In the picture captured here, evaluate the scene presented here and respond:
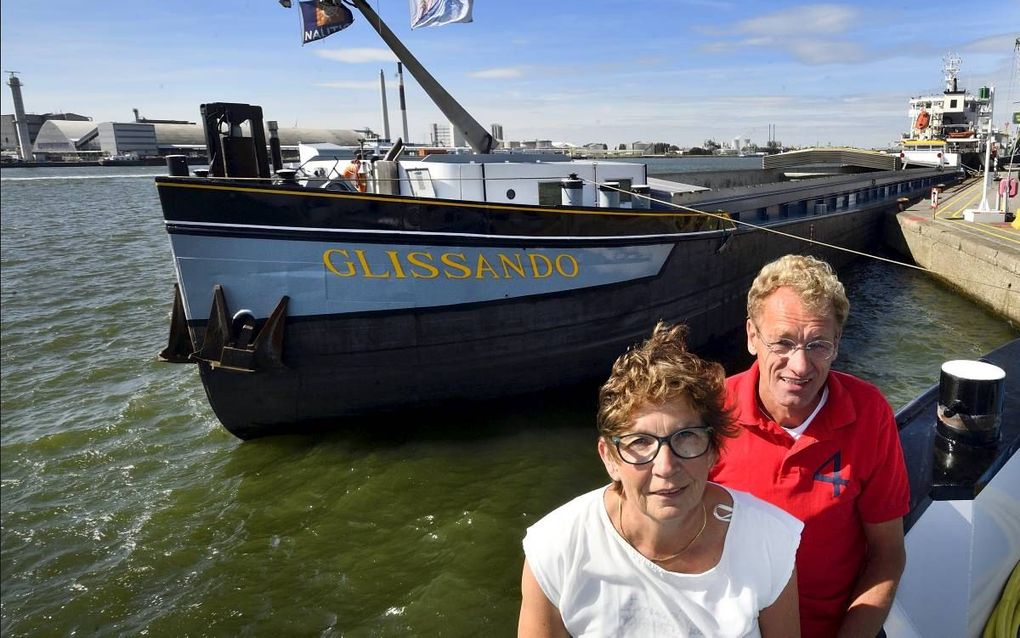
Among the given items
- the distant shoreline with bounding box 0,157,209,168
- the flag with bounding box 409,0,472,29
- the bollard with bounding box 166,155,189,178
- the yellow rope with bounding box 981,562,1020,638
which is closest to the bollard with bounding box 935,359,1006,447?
the yellow rope with bounding box 981,562,1020,638

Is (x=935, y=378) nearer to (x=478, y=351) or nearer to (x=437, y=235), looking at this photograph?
(x=478, y=351)

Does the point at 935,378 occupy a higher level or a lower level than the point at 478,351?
lower

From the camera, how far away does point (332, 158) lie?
1063 cm

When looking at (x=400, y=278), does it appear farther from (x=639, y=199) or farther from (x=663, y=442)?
(x=663, y=442)

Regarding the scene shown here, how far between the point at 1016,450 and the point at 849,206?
1720cm

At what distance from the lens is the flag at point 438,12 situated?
9586 millimetres

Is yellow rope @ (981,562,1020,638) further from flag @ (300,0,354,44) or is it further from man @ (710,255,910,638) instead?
flag @ (300,0,354,44)

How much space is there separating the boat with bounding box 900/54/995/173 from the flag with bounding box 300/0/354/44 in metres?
43.1

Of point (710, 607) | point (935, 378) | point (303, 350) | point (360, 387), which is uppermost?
point (710, 607)

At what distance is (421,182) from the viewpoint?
335 inches

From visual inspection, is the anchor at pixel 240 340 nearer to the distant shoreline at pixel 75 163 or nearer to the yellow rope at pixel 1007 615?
the yellow rope at pixel 1007 615

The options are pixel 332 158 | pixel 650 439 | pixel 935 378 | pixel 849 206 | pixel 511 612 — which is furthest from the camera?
pixel 849 206

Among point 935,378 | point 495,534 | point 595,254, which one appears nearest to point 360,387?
point 495,534

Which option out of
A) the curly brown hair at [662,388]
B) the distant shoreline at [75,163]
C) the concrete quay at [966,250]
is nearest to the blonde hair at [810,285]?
the curly brown hair at [662,388]
